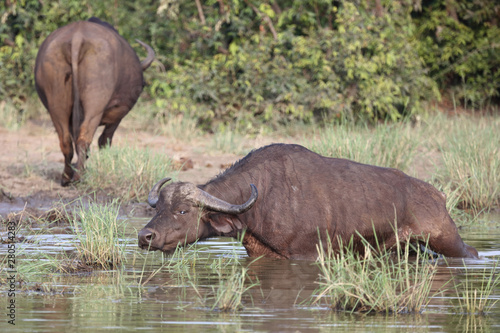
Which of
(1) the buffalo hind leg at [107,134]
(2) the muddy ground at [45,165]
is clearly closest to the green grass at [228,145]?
(2) the muddy ground at [45,165]

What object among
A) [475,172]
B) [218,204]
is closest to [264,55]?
[475,172]

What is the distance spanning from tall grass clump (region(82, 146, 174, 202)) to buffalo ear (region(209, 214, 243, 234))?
12.9 feet

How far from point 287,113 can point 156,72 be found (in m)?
3.52

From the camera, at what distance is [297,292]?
586cm

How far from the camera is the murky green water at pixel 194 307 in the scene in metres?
4.70

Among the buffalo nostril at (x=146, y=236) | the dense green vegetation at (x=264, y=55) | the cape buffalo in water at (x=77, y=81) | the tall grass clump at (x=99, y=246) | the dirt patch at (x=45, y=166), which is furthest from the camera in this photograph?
the dense green vegetation at (x=264, y=55)

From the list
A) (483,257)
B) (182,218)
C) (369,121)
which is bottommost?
(369,121)

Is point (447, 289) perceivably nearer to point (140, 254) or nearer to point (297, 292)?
point (297, 292)

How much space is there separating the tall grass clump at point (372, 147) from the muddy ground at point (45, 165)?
6.28 feet

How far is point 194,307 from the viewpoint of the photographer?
17.3 feet

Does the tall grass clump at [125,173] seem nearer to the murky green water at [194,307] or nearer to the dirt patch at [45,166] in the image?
the dirt patch at [45,166]

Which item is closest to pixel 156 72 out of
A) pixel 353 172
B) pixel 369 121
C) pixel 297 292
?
pixel 369 121

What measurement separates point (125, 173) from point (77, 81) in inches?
55.5

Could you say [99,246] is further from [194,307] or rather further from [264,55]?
[264,55]
